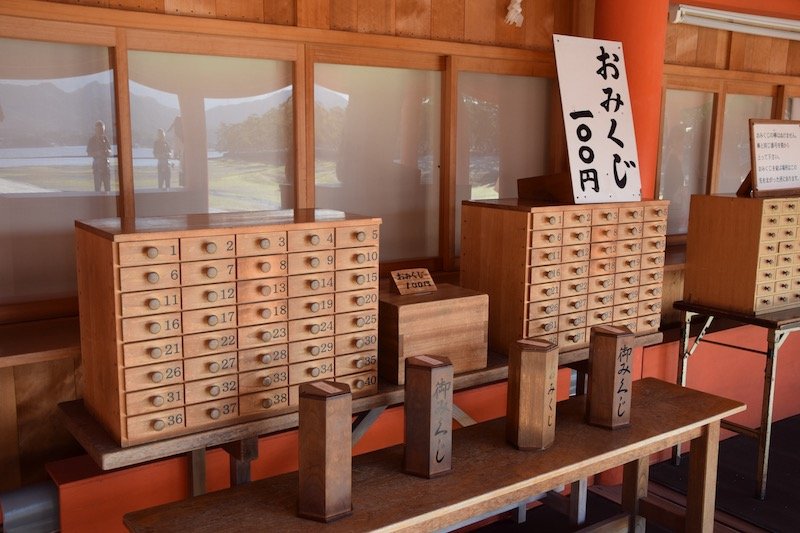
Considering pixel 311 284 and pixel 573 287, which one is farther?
pixel 573 287

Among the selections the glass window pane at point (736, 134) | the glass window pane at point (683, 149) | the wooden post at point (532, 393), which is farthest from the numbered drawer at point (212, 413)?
the glass window pane at point (736, 134)

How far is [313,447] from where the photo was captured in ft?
A: 6.28

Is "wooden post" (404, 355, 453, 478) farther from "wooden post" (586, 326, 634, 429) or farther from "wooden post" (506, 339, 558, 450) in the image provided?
"wooden post" (586, 326, 634, 429)

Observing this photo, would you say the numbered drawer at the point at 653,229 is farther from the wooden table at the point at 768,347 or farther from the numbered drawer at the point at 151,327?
the numbered drawer at the point at 151,327

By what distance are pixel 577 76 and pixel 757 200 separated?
1250 mm

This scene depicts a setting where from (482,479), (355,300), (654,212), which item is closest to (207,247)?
(355,300)

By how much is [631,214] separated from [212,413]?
1860 millimetres

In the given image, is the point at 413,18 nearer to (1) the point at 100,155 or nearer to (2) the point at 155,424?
(1) the point at 100,155

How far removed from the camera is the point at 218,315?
2.15 m

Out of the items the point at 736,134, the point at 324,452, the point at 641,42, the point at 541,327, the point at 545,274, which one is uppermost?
the point at 641,42

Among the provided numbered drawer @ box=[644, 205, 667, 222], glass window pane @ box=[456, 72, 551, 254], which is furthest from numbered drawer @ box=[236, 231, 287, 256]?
glass window pane @ box=[456, 72, 551, 254]

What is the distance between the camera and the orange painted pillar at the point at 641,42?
396 cm

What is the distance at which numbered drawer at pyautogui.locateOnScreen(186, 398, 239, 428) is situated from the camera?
215 centimetres

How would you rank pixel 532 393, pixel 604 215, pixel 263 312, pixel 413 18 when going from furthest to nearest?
pixel 413 18 → pixel 604 215 → pixel 532 393 → pixel 263 312
